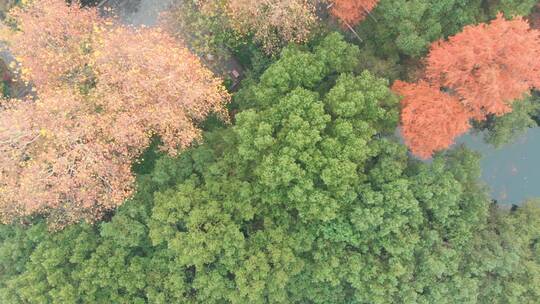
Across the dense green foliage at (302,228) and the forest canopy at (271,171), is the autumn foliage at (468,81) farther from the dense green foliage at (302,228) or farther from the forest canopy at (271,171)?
the dense green foliage at (302,228)

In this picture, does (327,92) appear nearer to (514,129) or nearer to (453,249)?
(453,249)

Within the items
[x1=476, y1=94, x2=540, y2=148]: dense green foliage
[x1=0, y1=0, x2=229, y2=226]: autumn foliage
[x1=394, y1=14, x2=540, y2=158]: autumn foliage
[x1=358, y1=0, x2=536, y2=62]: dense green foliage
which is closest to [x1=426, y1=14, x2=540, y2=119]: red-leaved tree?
[x1=394, y1=14, x2=540, y2=158]: autumn foliage

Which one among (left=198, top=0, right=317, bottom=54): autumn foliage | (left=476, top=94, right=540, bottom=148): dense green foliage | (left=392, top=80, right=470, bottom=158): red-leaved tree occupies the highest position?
(left=476, top=94, right=540, bottom=148): dense green foliage

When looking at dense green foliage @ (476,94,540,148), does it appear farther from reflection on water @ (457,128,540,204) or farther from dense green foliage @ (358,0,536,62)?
dense green foliage @ (358,0,536,62)

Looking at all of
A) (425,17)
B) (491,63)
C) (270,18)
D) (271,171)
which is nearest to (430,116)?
(491,63)

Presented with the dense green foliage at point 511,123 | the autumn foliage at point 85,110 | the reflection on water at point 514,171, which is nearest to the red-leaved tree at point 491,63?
the dense green foliage at point 511,123
